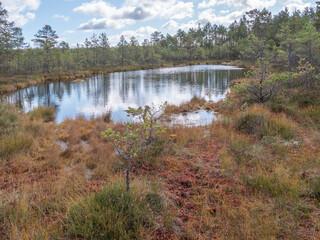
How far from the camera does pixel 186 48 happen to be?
306ft

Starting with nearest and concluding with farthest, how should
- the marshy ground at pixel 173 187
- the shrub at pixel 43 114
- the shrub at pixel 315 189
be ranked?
1. the marshy ground at pixel 173 187
2. the shrub at pixel 315 189
3. the shrub at pixel 43 114

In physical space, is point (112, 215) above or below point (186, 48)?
below

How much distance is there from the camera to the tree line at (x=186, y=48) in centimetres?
1573

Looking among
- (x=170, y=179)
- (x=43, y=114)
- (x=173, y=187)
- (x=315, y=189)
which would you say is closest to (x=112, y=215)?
(x=173, y=187)

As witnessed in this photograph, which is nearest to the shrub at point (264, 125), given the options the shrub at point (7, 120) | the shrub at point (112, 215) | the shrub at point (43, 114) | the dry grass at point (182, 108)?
the shrub at point (112, 215)

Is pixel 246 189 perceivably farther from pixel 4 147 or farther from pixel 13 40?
pixel 13 40

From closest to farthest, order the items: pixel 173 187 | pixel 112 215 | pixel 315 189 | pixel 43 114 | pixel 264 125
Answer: pixel 112 215 → pixel 315 189 → pixel 173 187 → pixel 264 125 → pixel 43 114

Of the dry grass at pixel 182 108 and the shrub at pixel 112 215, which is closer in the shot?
the shrub at pixel 112 215

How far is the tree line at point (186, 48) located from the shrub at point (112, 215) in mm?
10571

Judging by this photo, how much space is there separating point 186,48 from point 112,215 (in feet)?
319

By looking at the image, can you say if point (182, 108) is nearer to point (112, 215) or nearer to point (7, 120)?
point (7, 120)

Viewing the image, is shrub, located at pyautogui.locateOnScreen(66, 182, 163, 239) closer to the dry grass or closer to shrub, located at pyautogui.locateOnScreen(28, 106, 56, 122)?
shrub, located at pyautogui.locateOnScreen(28, 106, 56, 122)

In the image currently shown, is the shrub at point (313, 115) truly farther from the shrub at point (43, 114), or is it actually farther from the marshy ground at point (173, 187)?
the shrub at point (43, 114)

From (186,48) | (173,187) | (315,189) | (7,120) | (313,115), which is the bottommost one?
(173,187)
